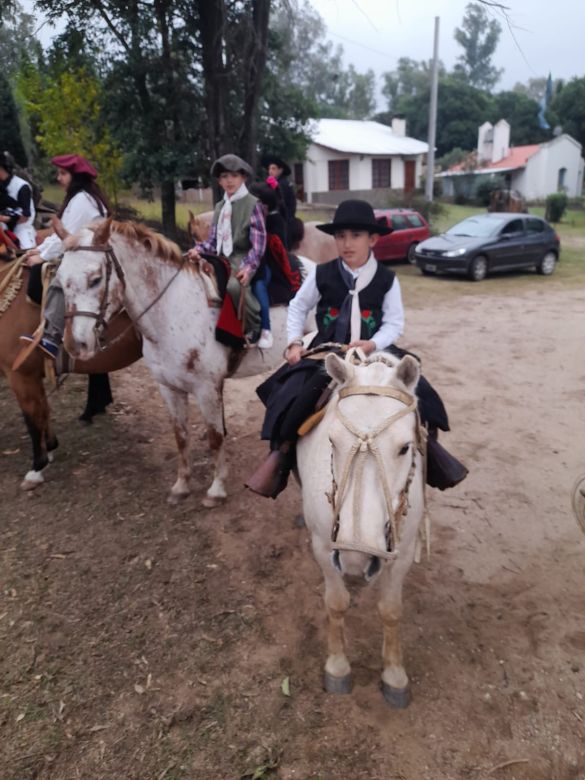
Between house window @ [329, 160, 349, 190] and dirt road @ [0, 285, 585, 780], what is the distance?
30.2 meters

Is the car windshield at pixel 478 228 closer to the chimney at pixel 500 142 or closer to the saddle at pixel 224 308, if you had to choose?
the saddle at pixel 224 308

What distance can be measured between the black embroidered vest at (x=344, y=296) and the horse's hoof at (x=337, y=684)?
1839 mm

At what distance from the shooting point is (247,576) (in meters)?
3.74

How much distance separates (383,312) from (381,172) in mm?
34623

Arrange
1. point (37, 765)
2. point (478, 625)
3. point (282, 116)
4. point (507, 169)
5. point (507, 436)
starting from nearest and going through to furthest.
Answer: point (37, 765) → point (478, 625) → point (507, 436) → point (282, 116) → point (507, 169)

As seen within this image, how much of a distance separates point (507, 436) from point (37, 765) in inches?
197

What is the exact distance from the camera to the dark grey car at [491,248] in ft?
48.3

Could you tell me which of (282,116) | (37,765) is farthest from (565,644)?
(282,116)

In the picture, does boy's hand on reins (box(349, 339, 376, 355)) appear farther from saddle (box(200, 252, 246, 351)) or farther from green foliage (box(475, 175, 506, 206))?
green foliage (box(475, 175, 506, 206))

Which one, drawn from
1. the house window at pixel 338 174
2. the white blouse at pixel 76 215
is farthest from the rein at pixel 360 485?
the house window at pixel 338 174

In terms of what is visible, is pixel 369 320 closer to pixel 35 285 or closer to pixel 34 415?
pixel 35 285

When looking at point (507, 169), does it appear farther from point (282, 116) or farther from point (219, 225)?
point (219, 225)

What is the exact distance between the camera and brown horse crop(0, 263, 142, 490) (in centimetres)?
465

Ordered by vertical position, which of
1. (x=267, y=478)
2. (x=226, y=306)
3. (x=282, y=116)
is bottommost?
(x=267, y=478)
